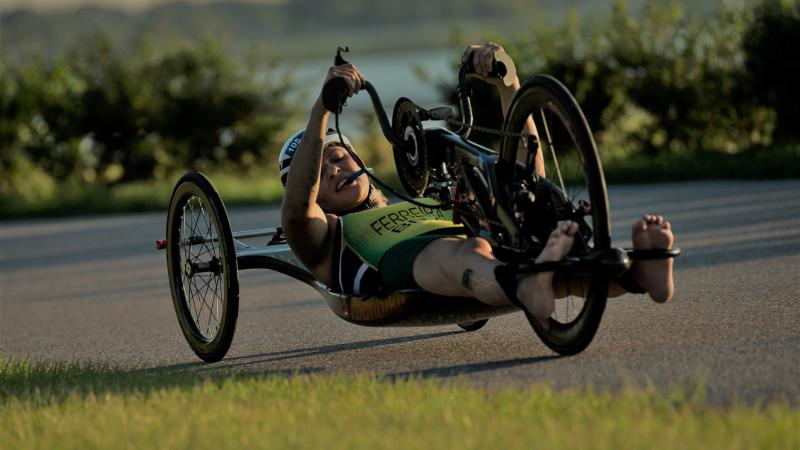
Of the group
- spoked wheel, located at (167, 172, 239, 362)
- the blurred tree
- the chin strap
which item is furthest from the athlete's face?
the blurred tree

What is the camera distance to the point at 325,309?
27.6ft

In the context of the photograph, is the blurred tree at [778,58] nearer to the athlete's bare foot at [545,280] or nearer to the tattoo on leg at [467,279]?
the tattoo on leg at [467,279]

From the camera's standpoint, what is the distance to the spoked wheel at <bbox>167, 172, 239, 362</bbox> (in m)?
6.13

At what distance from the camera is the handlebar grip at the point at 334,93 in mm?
5684

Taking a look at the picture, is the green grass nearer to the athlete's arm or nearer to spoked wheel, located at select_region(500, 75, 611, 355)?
spoked wheel, located at select_region(500, 75, 611, 355)

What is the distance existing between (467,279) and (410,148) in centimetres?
88

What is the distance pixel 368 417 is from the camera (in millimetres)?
4594

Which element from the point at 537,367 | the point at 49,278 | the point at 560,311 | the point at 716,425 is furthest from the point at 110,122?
the point at 716,425

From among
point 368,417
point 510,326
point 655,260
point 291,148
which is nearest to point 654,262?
point 655,260

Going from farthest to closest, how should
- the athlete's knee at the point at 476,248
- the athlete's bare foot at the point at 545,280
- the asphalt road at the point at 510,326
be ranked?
the athlete's knee at the point at 476,248 < the asphalt road at the point at 510,326 < the athlete's bare foot at the point at 545,280

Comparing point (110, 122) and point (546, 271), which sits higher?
point (110, 122)

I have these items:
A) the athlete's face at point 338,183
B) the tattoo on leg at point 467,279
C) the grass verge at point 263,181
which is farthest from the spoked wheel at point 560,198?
the grass verge at point 263,181

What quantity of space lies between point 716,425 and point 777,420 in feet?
0.56

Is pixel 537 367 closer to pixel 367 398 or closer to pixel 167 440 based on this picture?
pixel 367 398
